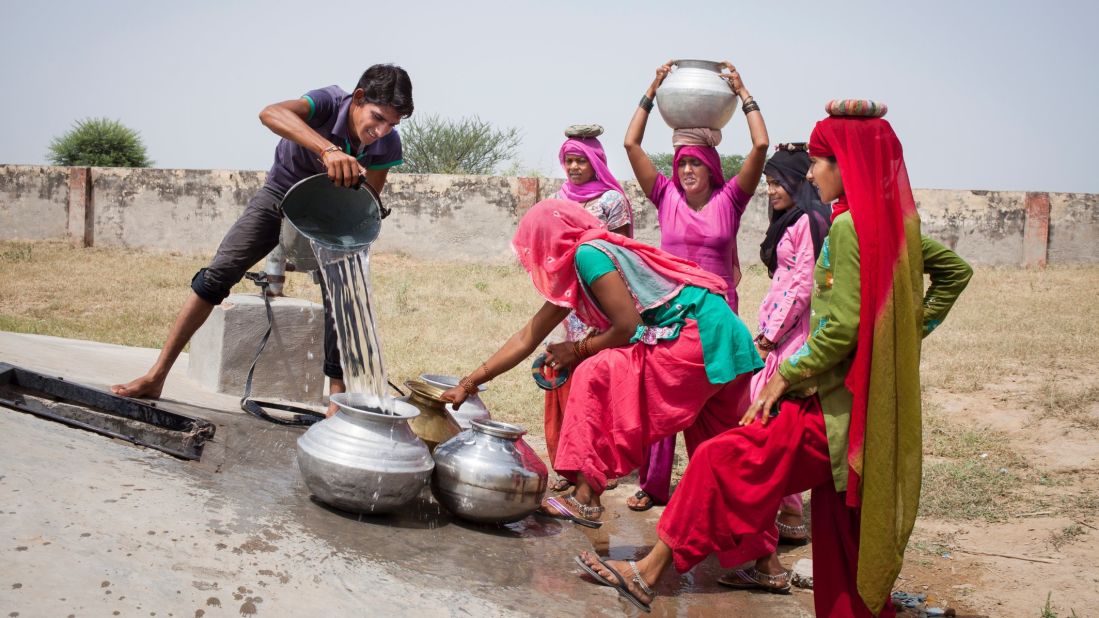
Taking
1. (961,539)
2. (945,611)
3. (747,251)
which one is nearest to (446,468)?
(945,611)

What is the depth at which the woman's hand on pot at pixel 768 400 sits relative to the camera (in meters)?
3.05

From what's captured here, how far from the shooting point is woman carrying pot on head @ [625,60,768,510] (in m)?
4.88

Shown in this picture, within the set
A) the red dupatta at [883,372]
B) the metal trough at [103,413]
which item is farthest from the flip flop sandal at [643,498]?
the metal trough at [103,413]

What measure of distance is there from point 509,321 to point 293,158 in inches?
239

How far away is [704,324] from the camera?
12.5 feet

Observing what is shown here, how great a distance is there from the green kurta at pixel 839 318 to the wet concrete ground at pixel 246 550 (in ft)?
3.32

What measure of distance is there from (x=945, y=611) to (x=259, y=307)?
15.1 ft

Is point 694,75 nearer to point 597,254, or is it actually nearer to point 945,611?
point 597,254

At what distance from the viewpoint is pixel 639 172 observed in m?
5.27

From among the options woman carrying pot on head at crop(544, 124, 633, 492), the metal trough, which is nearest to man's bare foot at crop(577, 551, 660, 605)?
the metal trough

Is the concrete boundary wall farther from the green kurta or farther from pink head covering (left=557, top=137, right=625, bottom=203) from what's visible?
the green kurta

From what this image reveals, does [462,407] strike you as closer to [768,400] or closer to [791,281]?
[791,281]

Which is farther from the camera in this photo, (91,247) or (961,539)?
(91,247)

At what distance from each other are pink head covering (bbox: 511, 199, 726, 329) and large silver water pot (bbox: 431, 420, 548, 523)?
0.60m
